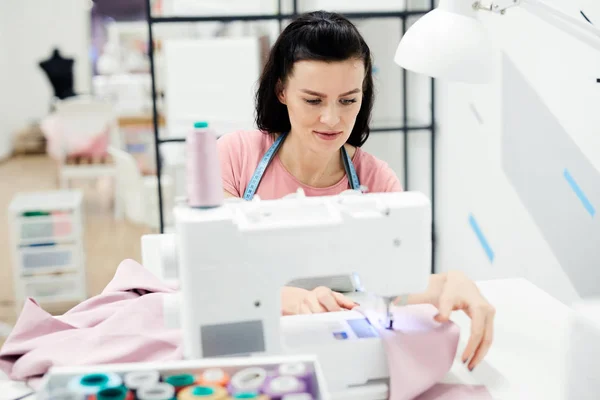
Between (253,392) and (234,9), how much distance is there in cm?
237

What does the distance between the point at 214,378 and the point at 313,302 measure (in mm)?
402

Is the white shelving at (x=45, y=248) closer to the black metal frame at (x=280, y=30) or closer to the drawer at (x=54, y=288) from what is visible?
the drawer at (x=54, y=288)

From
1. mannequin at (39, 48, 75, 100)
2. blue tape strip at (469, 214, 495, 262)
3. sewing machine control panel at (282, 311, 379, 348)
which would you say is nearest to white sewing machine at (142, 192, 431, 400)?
sewing machine control panel at (282, 311, 379, 348)

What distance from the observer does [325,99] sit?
1545mm

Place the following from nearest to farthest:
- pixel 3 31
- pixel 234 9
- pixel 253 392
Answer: pixel 253 392 → pixel 234 9 → pixel 3 31

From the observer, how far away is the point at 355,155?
72.6 inches

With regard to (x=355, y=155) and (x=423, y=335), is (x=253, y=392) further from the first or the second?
(x=355, y=155)

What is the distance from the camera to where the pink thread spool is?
40.2 inches

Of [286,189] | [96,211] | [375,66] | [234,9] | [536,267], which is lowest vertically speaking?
[96,211]

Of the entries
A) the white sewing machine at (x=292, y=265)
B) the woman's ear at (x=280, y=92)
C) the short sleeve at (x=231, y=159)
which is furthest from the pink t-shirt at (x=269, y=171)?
the white sewing machine at (x=292, y=265)

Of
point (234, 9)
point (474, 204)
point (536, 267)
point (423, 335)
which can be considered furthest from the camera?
point (234, 9)

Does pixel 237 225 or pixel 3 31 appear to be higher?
pixel 3 31

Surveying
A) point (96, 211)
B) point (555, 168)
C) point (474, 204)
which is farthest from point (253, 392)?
point (96, 211)

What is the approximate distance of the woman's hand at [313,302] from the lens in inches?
51.8
